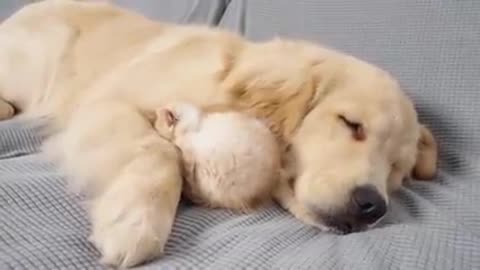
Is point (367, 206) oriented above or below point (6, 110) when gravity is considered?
above

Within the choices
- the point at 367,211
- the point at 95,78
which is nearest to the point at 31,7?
the point at 95,78

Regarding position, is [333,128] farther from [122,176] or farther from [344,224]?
[122,176]

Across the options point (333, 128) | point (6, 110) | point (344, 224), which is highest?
point (333, 128)

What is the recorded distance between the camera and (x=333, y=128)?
3.99ft

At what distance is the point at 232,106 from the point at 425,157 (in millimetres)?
424

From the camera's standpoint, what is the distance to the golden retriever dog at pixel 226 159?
1.07 meters

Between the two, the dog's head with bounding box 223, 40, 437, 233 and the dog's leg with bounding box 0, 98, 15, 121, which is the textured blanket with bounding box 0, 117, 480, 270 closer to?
the dog's head with bounding box 223, 40, 437, 233

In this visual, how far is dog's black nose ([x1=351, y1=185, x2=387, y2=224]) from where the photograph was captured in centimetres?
110

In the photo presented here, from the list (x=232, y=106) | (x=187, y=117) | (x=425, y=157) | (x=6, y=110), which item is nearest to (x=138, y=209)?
(x=187, y=117)

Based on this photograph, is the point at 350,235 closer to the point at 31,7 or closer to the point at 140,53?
the point at 140,53

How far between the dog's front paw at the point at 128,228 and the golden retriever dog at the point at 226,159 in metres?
0.12

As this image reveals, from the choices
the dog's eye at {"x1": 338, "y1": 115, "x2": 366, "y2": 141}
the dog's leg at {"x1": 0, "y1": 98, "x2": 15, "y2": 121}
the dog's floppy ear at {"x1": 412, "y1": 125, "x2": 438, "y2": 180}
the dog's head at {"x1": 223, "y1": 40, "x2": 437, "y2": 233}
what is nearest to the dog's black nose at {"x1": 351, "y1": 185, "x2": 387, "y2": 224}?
the dog's head at {"x1": 223, "y1": 40, "x2": 437, "y2": 233}

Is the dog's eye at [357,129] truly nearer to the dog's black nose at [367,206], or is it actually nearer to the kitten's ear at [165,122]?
the dog's black nose at [367,206]

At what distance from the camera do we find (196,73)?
1.38 meters
